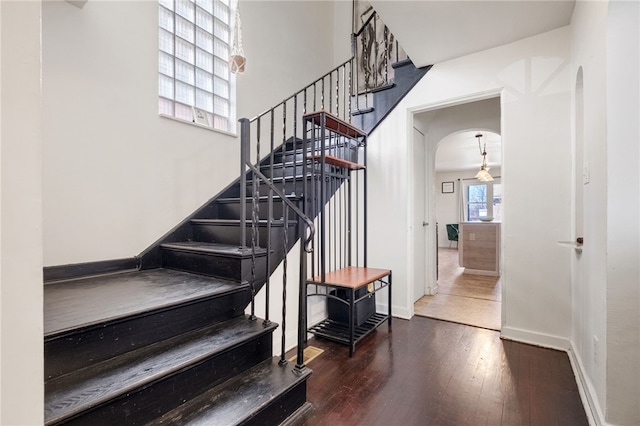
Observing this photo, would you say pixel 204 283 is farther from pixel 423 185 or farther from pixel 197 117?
pixel 423 185

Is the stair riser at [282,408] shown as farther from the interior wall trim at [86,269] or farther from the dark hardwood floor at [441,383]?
the interior wall trim at [86,269]

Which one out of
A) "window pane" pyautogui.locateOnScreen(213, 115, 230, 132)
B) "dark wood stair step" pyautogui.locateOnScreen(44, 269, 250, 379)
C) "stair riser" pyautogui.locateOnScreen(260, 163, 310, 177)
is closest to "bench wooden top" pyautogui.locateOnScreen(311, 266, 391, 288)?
"dark wood stair step" pyautogui.locateOnScreen(44, 269, 250, 379)

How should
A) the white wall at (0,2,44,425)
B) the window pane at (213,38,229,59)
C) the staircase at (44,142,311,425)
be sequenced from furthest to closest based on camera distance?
the window pane at (213,38,229,59), the staircase at (44,142,311,425), the white wall at (0,2,44,425)

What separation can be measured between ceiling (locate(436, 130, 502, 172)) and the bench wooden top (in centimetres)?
295

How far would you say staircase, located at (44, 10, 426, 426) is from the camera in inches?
46.4

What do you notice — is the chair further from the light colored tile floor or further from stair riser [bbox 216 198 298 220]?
stair riser [bbox 216 198 298 220]

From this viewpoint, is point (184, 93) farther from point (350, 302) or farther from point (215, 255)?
point (350, 302)

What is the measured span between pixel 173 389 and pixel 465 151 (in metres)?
7.64

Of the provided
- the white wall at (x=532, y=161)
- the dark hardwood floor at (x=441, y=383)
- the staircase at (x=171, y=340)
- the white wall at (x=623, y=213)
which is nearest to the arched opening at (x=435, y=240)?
the white wall at (x=532, y=161)

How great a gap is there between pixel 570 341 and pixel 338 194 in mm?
2335

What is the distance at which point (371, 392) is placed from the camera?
187 cm

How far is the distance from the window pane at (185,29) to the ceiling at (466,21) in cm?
166

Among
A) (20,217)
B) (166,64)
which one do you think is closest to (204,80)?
(166,64)

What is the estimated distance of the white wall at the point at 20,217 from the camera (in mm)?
575
